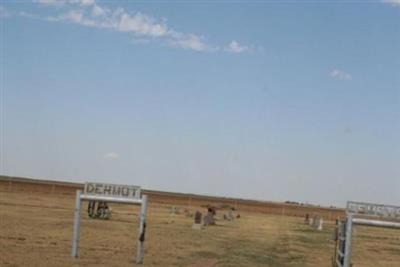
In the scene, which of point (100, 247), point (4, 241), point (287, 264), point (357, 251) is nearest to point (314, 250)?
point (357, 251)

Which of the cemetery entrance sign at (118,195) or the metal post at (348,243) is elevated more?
the cemetery entrance sign at (118,195)

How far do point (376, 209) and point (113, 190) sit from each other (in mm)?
6754

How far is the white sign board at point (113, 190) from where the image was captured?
68.1 feet

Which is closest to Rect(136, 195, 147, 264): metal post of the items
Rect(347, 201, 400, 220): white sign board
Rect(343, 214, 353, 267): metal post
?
Rect(347, 201, 400, 220): white sign board

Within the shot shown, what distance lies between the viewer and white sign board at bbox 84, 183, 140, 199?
2077 cm

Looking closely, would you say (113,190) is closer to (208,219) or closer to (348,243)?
(348,243)

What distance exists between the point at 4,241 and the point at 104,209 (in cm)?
2219

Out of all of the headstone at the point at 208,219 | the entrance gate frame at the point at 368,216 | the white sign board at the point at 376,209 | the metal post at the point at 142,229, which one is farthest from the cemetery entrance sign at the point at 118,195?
the headstone at the point at 208,219

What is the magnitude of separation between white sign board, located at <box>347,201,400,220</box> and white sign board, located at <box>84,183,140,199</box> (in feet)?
19.2

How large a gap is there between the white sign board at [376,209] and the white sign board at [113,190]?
19.2 feet

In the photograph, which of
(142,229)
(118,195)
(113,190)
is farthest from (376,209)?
(113,190)

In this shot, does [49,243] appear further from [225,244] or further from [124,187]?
[225,244]

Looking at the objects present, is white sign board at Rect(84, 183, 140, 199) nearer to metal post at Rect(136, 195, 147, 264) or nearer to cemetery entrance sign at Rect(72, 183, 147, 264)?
cemetery entrance sign at Rect(72, 183, 147, 264)

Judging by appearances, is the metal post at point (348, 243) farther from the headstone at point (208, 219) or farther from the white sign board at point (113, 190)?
the headstone at point (208, 219)
